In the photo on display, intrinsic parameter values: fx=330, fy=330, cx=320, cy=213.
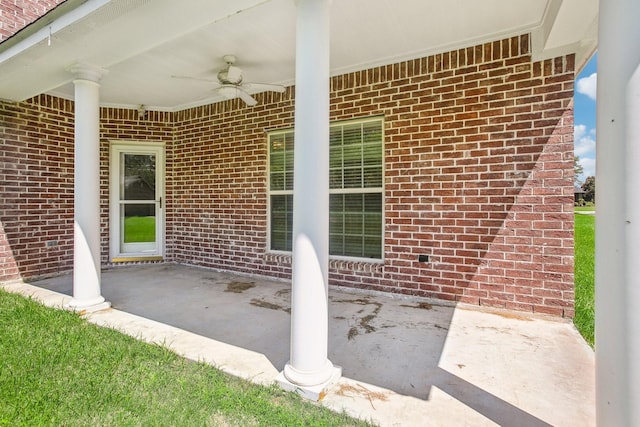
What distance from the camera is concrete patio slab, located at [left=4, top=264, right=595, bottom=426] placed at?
71.7 inches

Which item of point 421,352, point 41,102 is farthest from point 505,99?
point 41,102

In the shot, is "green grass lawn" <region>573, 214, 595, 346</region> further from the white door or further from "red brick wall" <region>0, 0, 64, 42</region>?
"red brick wall" <region>0, 0, 64, 42</region>

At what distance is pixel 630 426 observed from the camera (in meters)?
1.12

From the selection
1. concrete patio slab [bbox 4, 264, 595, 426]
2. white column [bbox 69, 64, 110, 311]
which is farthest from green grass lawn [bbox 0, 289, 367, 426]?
white column [bbox 69, 64, 110, 311]

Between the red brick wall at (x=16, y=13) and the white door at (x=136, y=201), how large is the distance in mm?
1881

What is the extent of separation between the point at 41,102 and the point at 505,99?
6.10 m

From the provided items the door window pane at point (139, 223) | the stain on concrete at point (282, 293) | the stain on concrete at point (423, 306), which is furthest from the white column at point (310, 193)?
the door window pane at point (139, 223)

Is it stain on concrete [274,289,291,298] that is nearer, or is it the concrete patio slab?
the concrete patio slab

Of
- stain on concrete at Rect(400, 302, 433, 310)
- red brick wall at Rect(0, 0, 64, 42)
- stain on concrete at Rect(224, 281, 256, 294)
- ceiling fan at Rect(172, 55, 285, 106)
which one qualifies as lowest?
stain on concrete at Rect(224, 281, 256, 294)

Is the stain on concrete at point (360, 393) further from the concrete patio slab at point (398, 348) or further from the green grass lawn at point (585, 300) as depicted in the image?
the green grass lawn at point (585, 300)

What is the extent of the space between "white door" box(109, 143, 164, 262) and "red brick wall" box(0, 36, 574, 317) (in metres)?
A: 2.55

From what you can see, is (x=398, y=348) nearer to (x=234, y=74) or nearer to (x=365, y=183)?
(x=365, y=183)

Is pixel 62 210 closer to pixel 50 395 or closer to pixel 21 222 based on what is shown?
pixel 21 222

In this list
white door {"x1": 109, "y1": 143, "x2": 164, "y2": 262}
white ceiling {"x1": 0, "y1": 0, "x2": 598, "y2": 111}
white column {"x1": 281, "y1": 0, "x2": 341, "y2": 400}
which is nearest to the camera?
white column {"x1": 281, "y1": 0, "x2": 341, "y2": 400}
